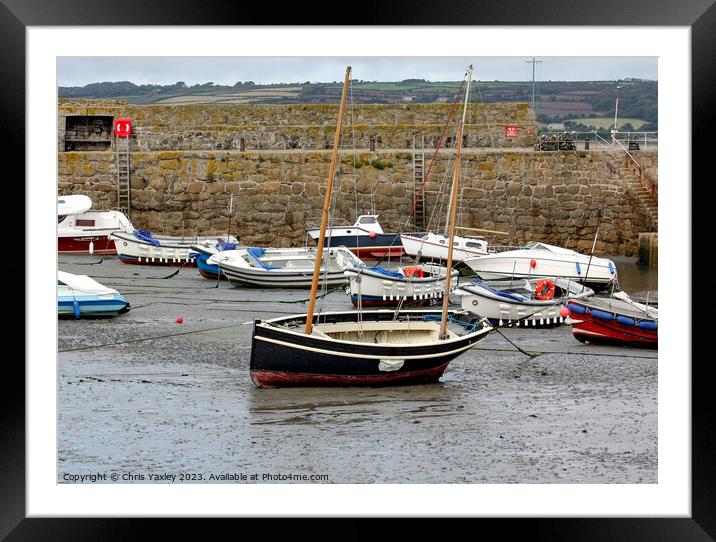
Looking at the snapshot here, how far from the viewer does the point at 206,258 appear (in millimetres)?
22828

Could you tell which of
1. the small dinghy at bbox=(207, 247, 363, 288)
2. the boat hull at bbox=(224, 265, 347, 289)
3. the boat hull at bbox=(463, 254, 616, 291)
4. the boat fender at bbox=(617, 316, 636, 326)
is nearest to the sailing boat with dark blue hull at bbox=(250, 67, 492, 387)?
the boat fender at bbox=(617, 316, 636, 326)

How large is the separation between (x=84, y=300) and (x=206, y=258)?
575cm

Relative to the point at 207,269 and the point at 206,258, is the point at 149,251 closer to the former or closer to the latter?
the point at 206,258

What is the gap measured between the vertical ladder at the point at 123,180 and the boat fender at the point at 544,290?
13.2 m

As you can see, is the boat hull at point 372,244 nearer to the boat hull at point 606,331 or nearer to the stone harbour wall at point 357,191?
the stone harbour wall at point 357,191

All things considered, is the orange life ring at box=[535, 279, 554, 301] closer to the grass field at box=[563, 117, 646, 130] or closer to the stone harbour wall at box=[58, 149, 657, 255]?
the grass field at box=[563, 117, 646, 130]

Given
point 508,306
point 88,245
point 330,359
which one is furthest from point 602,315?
point 88,245

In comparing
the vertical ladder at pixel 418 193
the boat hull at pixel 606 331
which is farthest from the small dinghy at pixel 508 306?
the vertical ladder at pixel 418 193

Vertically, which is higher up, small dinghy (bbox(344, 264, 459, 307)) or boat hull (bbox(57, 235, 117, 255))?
boat hull (bbox(57, 235, 117, 255))

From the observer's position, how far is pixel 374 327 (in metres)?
14.0

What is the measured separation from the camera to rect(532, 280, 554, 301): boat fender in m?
19.0
